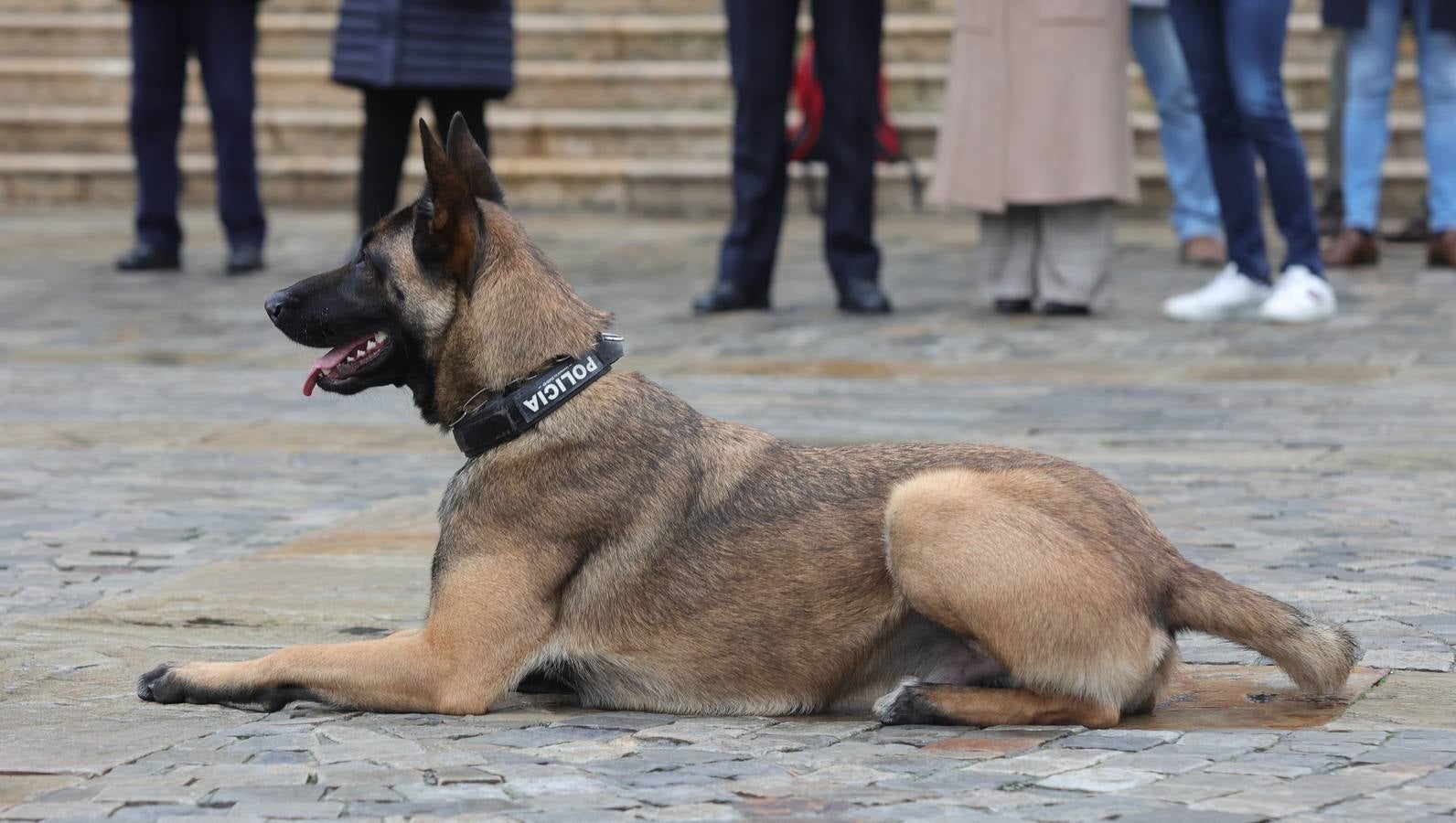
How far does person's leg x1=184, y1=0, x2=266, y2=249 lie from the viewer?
1163 centimetres

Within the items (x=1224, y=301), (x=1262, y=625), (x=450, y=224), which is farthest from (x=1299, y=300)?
(x=450, y=224)

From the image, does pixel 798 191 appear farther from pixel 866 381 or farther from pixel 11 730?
pixel 11 730

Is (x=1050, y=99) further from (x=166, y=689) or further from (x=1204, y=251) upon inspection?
(x=166, y=689)

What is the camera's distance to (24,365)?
30.1 feet

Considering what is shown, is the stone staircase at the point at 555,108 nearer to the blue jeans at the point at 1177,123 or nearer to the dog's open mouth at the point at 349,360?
the blue jeans at the point at 1177,123

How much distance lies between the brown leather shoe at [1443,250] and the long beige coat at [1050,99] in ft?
8.13

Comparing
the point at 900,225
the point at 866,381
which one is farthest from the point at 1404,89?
the point at 866,381

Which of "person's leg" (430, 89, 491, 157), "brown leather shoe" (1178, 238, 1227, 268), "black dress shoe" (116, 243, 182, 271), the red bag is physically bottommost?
"black dress shoe" (116, 243, 182, 271)

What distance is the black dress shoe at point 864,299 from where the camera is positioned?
10281 millimetres

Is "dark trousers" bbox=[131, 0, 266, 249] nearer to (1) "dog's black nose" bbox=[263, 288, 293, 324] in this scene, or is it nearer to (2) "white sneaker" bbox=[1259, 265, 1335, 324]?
(2) "white sneaker" bbox=[1259, 265, 1335, 324]

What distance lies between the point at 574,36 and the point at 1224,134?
7.75m

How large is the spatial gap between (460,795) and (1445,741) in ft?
5.50

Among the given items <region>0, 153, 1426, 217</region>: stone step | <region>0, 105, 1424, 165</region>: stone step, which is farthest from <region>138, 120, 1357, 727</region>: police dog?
<region>0, 105, 1424, 165</region>: stone step

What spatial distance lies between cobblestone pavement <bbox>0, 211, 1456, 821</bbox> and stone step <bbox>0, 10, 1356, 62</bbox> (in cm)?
395
